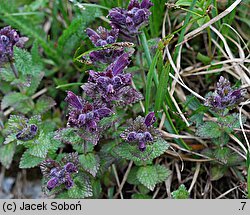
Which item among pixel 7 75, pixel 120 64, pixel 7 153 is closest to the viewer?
pixel 120 64

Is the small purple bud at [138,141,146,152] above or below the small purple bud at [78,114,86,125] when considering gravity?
below

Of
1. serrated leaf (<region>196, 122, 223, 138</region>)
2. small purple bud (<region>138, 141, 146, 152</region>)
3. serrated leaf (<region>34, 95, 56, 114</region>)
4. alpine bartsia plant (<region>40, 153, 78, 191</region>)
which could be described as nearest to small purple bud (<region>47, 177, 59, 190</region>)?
alpine bartsia plant (<region>40, 153, 78, 191</region>)

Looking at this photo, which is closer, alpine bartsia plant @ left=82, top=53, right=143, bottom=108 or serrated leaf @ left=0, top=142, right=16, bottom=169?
alpine bartsia plant @ left=82, top=53, right=143, bottom=108

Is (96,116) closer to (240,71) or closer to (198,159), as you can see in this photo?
(198,159)

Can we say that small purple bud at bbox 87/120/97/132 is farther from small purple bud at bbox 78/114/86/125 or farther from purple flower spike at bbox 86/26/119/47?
purple flower spike at bbox 86/26/119/47

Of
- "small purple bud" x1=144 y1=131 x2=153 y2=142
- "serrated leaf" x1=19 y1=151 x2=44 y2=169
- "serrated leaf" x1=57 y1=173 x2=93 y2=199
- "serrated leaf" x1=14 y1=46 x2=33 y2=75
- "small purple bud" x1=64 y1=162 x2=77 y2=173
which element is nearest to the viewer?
"small purple bud" x1=144 y1=131 x2=153 y2=142

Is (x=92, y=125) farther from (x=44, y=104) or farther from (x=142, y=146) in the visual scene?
(x=44, y=104)

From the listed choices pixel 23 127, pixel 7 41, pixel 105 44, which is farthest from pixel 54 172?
pixel 7 41

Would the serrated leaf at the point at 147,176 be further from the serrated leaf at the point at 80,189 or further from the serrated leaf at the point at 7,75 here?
the serrated leaf at the point at 7,75

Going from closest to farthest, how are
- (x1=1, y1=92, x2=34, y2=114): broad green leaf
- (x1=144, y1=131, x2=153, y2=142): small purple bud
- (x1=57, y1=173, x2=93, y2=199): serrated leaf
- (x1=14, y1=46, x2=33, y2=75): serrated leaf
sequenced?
(x1=144, y1=131, x2=153, y2=142): small purple bud → (x1=57, y1=173, x2=93, y2=199): serrated leaf → (x1=14, y1=46, x2=33, y2=75): serrated leaf → (x1=1, y1=92, x2=34, y2=114): broad green leaf
